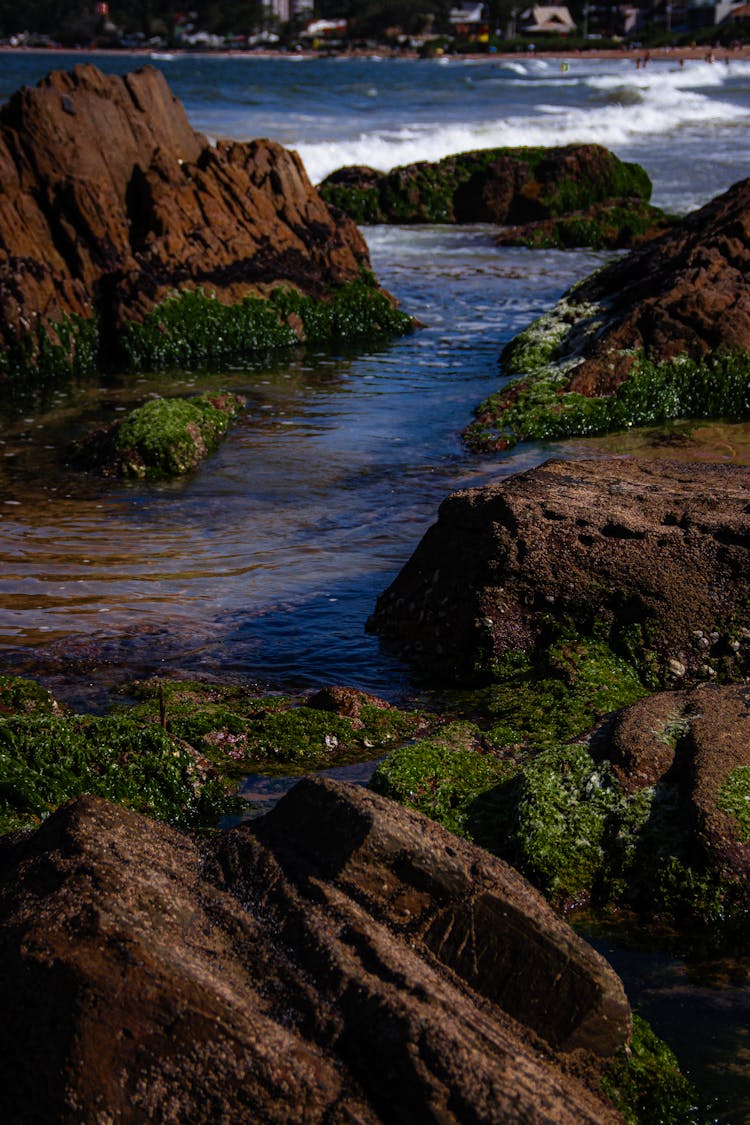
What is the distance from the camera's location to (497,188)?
89.2 feet

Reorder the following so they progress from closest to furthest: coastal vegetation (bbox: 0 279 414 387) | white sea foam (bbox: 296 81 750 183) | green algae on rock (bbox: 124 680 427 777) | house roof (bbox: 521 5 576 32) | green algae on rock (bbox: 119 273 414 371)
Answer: green algae on rock (bbox: 124 680 427 777) → coastal vegetation (bbox: 0 279 414 387) → green algae on rock (bbox: 119 273 414 371) → white sea foam (bbox: 296 81 750 183) → house roof (bbox: 521 5 576 32)

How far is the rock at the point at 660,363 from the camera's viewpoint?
1221 centimetres

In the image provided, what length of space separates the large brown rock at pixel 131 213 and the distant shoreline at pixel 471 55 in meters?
102

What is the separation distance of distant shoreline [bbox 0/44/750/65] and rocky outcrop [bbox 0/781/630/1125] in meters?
117

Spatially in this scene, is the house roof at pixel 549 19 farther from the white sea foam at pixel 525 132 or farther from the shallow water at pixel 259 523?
the shallow water at pixel 259 523

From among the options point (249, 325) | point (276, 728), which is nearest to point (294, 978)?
point (276, 728)

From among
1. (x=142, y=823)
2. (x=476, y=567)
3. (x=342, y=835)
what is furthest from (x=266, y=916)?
(x=476, y=567)

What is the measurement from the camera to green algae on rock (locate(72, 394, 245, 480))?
37.4 feet

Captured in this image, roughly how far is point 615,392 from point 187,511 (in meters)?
4.64

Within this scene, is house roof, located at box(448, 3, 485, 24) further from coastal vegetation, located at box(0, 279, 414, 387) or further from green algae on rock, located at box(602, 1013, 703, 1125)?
green algae on rock, located at box(602, 1013, 703, 1125)

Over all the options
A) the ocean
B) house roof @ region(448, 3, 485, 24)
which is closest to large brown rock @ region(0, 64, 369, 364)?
the ocean

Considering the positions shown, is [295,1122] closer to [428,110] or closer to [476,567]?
[476,567]

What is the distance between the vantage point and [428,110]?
61.8m

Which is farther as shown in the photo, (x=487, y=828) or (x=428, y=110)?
(x=428, y=110)
